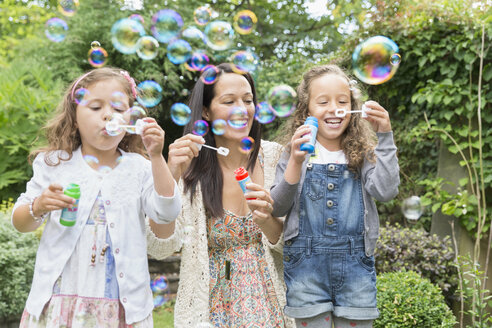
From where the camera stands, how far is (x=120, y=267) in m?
1.92

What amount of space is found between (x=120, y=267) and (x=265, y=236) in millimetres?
716

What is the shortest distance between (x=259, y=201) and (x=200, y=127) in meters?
0.62

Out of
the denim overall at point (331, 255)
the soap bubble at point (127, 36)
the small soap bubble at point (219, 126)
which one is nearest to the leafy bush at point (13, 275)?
the soap bubble at point (127, 36)

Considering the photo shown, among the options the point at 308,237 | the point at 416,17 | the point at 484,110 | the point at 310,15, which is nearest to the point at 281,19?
the point at 310,15

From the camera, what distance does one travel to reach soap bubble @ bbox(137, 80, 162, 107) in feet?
7.61

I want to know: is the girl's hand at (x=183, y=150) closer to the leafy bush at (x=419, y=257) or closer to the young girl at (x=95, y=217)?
the young girl at (x=95, y=217)

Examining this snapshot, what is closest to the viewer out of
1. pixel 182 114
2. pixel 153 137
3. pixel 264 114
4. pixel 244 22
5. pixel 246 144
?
pixel 153 137

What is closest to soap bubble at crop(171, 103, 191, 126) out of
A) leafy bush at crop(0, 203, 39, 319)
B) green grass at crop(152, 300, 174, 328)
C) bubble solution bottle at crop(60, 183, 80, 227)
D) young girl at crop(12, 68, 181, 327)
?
young girl at crop(12, 68, 181, 327)

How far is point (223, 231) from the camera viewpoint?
7.86 ft

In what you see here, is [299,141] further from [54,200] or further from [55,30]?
[55,30]

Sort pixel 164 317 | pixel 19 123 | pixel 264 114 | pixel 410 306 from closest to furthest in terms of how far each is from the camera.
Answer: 1. pixel 264 114
2. pixel 410 306
3. pixel 164 317
4. pixel 19 123

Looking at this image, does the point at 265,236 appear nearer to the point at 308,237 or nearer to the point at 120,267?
the point at 308,237

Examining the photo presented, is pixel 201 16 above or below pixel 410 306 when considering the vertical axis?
above

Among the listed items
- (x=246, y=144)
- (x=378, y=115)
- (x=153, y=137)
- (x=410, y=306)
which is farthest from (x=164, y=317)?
(x=378, y=115)
